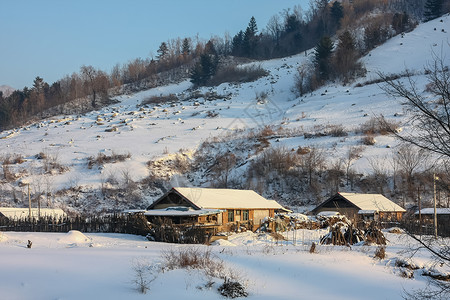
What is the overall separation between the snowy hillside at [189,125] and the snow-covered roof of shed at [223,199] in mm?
13248

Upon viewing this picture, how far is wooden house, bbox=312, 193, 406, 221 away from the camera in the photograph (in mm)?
37741

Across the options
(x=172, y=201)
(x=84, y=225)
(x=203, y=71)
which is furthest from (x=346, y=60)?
(x=84, y=225)

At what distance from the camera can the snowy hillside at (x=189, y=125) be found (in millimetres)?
51781

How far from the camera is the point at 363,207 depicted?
38.8 meters

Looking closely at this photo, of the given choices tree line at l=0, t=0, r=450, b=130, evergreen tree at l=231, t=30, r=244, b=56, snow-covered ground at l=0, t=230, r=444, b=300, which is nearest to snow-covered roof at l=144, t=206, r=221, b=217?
snow-covered ground at l=0, t=230, r=444, b=300

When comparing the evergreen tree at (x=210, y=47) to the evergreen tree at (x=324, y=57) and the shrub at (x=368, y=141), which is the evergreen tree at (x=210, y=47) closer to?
the evergreen tree at (x=324, y=57)

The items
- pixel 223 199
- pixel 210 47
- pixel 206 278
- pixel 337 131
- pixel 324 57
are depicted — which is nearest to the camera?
pixel 206 278

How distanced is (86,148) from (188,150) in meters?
15.3

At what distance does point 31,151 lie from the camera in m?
58.9

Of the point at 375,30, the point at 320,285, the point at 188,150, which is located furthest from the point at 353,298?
the point at 375,30

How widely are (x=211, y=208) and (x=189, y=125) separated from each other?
4356 centimetres

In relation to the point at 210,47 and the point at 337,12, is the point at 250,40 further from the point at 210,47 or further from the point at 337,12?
the point at 337,12

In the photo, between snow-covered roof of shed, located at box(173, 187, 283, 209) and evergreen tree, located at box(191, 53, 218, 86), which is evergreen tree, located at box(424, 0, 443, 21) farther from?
snow-covered roof of shed, located at box(173, 187, 283, 209)

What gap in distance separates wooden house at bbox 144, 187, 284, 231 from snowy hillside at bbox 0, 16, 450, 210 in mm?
13873
